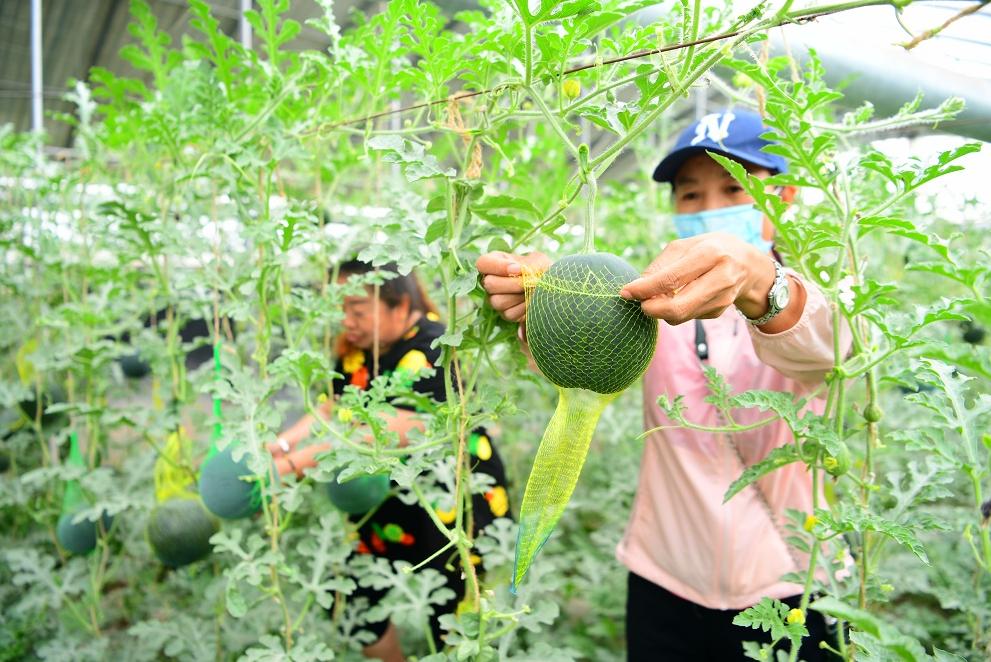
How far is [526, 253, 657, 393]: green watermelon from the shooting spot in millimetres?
1002

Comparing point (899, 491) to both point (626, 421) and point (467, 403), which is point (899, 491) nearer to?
point (467, 403)

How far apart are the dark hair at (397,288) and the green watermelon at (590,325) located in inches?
53.9

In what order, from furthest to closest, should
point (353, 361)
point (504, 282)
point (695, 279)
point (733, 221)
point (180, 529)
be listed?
point (353, 361) < point (180, 529) < point (733, 221) < point (504, 282) < point (695, 279)

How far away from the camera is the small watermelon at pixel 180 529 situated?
1987 mm

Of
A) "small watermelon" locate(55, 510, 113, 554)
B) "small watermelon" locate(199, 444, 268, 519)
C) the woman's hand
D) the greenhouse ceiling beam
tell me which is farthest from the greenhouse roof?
"small watermelon" locate(55, 510, 113, 554)

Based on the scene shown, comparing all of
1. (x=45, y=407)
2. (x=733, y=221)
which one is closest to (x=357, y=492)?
(x=733, y=221)

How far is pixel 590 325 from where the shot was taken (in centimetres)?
100

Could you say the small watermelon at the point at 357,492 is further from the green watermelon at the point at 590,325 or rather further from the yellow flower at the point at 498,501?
the green watermelon at the point at 590,325

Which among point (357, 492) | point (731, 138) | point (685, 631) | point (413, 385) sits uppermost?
point (731, 138)

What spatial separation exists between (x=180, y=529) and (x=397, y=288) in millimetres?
1013

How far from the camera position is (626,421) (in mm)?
3338

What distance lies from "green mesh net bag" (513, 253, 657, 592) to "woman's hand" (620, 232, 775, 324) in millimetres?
46

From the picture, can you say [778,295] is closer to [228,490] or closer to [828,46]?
[228,490]

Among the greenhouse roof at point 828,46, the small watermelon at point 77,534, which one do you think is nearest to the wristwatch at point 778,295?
the greenhouse roof at point 828,46
